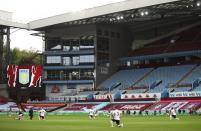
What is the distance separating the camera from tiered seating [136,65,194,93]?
89.5 metres

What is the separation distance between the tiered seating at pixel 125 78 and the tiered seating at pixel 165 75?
9.20ft

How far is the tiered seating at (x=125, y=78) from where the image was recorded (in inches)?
3831

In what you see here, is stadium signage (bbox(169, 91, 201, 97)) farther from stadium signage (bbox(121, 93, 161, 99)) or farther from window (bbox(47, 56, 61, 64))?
window (bbox(47, 56, 61, 64))

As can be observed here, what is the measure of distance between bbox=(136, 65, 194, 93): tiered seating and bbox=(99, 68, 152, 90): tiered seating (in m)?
2.80

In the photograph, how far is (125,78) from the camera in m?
99.6

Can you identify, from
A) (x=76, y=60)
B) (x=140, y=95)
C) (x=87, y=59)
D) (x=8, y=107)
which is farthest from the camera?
(x=76, y=60)

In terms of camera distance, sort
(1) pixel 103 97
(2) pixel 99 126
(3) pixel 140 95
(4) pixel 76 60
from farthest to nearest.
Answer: (4) pixel 76 60 → (1) pixel 103 97 → (3) pixel 140 95 → (2) pixel 99 126

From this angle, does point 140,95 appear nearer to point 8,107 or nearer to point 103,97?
point 103,97

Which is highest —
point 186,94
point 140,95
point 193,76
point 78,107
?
point 193,76

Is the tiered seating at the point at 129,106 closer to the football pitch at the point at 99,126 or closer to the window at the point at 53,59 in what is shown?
the window at the point at 53,59

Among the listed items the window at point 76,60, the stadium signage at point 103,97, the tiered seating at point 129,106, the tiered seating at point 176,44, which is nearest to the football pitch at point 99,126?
the tiered seating at point 129,106

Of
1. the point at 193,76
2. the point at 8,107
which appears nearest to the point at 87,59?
the point at 8,107

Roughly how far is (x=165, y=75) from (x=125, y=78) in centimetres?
993

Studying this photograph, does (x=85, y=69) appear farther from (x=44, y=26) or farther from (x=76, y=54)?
(x=44, y=26)
